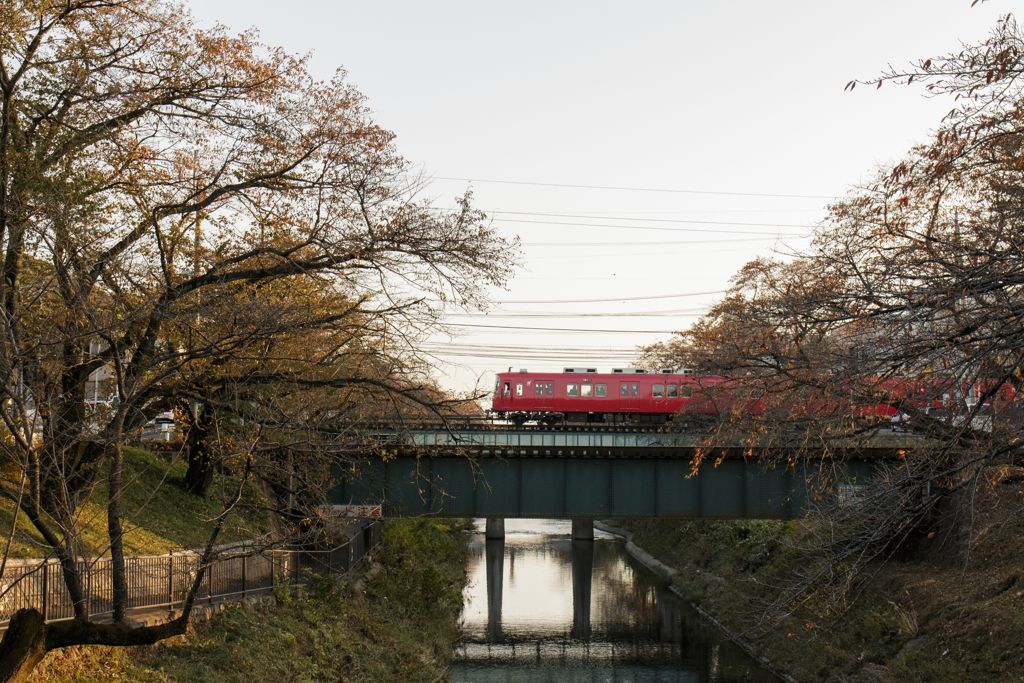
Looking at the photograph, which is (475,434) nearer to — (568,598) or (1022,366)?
(568,598)

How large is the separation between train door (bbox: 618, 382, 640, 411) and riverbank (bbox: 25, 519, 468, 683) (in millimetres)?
18409

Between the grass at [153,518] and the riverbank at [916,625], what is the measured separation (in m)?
12.1

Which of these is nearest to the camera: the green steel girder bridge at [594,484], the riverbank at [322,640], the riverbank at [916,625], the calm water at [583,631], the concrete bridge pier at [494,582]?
the riverbank at [322,640]

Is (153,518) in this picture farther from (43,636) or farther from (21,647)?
(21,647)

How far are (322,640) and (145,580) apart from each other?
16.8 ft

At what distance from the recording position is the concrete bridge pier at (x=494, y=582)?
2995 cm

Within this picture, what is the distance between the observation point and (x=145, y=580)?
14.1 metres

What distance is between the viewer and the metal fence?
11.7 meters

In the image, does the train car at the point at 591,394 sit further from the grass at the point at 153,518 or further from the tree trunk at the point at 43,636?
the tree trunk at the point at 43,636

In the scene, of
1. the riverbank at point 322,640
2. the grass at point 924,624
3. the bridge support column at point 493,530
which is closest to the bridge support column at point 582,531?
the bridge support column at point 493,530

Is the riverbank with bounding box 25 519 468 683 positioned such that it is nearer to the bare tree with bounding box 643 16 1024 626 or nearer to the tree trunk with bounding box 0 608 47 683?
the tree trunk with bounding box 0 608 47 683

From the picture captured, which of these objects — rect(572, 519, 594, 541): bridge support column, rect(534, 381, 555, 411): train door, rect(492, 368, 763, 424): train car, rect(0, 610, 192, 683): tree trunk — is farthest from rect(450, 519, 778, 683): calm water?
rect(0, 610, 192, 683): tree trunk

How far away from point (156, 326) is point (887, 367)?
1173 cm

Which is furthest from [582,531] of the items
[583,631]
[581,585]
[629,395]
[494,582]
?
[583,631]
